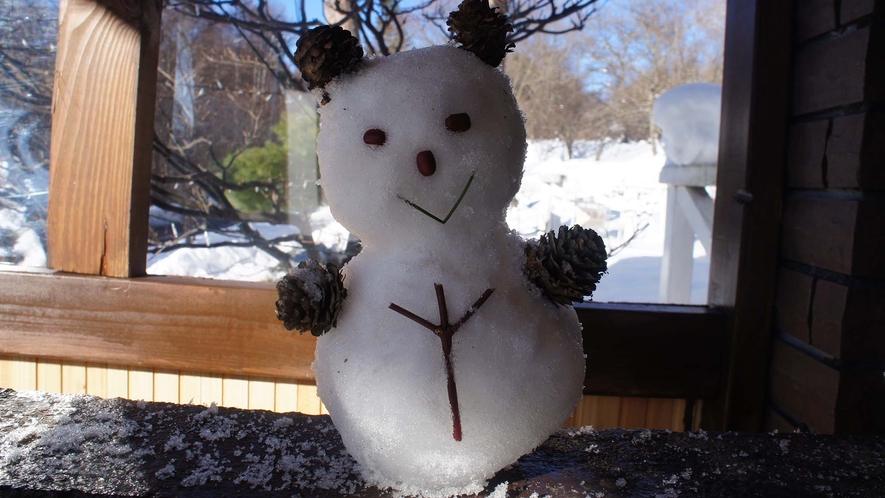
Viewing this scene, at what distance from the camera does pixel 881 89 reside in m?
0.88

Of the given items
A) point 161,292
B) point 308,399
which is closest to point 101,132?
point 161,292

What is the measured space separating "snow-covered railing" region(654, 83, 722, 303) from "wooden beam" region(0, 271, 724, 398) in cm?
46

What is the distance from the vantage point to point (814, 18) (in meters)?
1.00

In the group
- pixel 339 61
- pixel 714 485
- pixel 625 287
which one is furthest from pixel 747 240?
pixel 339 61

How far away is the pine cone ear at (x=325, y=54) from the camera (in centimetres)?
55

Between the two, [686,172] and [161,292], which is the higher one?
[686,172]

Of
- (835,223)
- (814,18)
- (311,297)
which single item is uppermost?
(814,18)

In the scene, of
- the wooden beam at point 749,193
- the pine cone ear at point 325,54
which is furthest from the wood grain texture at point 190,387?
the wooden beam at point 749,193

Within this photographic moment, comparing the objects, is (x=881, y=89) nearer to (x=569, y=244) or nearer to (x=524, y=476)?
(x=569, y=244)

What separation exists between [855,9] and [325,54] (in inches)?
33.5

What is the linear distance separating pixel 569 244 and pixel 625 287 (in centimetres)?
105

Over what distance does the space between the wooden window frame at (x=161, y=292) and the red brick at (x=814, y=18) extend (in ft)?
0.28

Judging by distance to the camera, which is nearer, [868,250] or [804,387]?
[868,250]

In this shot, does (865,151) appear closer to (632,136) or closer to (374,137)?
(374,137)
